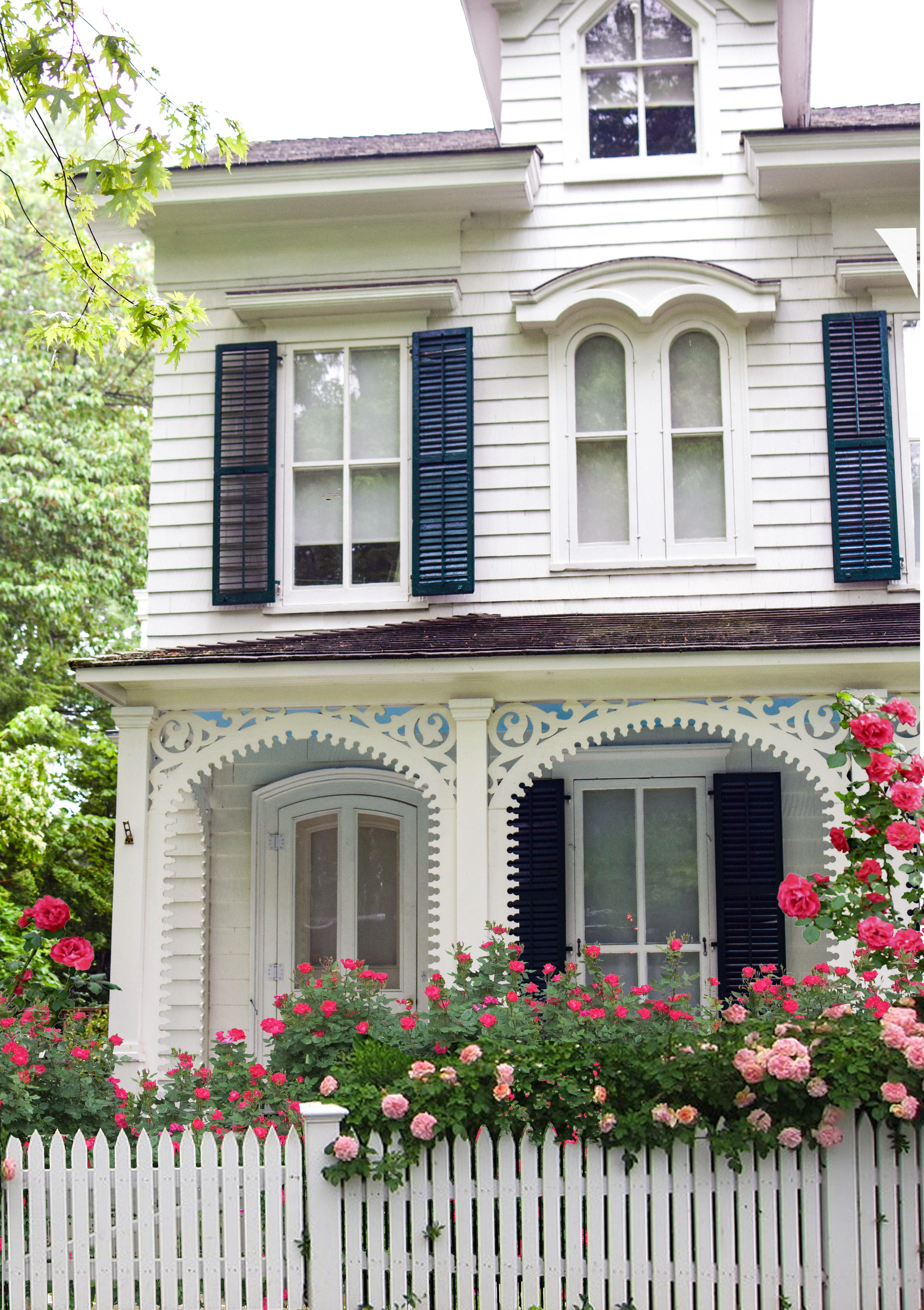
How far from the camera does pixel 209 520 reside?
9.63 meters

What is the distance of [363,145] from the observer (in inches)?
418

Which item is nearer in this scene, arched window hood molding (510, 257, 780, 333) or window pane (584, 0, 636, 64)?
arched window hood molding (510, 257, 780, 333)

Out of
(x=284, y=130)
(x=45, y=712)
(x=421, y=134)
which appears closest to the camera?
(x=421, y=134)

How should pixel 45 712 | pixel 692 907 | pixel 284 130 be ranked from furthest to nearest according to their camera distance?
pixel 284 130
pixel 45 712
pixel 692 907

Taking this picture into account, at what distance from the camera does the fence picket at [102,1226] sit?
502 centimetres

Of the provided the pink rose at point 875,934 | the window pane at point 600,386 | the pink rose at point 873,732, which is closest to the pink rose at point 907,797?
the pink rose at point 873,732

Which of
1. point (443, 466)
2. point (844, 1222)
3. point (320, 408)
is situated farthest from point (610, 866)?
point (844, 1222)

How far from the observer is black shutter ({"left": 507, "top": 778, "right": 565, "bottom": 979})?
9.08 meters

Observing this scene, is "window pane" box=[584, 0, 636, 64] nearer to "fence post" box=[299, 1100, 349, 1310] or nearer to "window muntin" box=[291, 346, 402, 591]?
"window muntin" box=[291, 346, 402, 591]

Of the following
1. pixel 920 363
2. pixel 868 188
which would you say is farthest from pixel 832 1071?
pixel 868 188

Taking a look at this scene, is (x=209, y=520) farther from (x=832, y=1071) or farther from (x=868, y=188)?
(x=832, y=1071)

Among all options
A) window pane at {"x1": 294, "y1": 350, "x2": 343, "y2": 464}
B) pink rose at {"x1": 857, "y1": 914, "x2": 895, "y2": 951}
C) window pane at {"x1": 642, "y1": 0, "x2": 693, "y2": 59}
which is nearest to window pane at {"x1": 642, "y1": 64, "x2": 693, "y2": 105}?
window pane at {"x1": 642, "y1": 0, "x2": 693, "y2": 59}

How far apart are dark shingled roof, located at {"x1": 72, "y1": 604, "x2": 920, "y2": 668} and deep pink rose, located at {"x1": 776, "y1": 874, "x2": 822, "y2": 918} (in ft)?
8.26

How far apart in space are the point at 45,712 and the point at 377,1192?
10.9m
